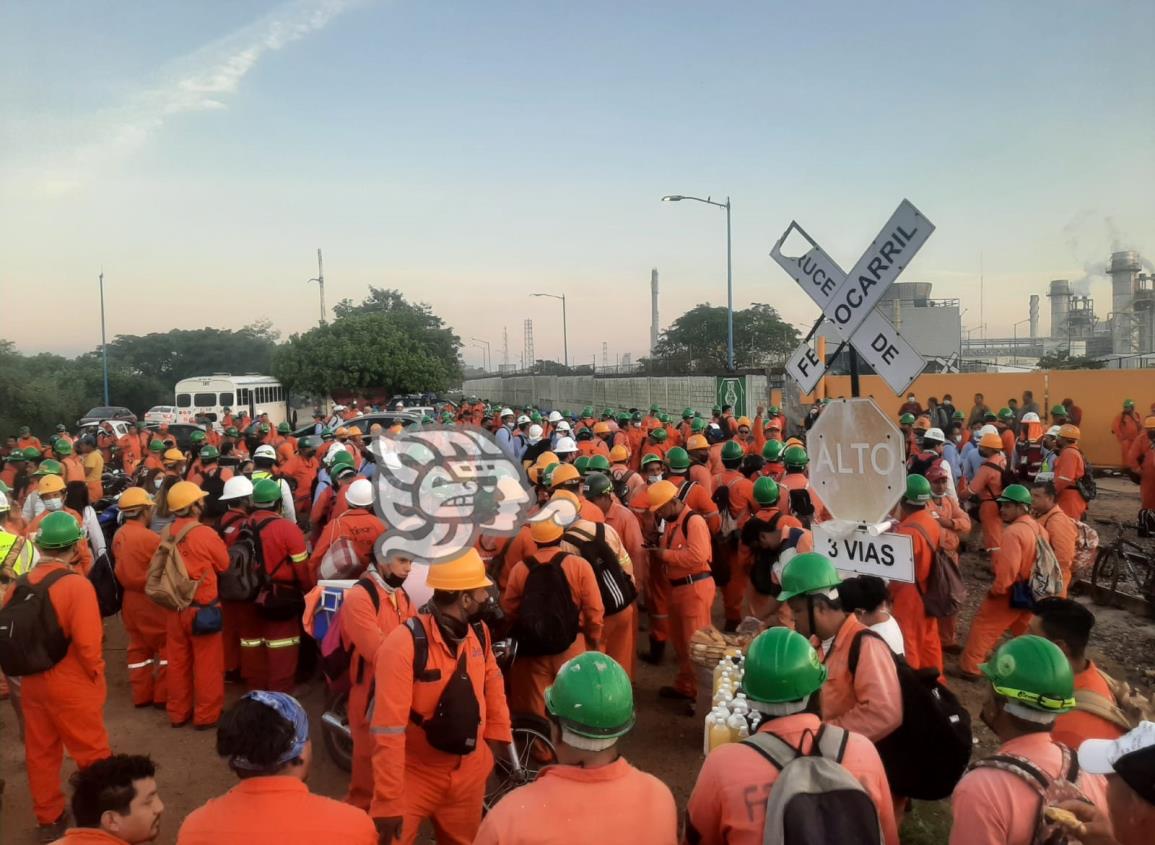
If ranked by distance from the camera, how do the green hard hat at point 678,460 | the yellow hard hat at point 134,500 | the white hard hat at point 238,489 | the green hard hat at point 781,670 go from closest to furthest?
the green hard hat at point 781,670, the yellow hard hat at point 134,500, the white hard hat at point 238,489, the green hard hat at point 678,460

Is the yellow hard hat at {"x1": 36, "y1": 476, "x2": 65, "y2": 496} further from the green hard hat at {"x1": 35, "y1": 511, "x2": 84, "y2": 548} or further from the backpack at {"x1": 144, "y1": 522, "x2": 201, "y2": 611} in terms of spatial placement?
the green hard hat at {"x1": 35, "y1": 511, "x2": 84, "y2": 548}

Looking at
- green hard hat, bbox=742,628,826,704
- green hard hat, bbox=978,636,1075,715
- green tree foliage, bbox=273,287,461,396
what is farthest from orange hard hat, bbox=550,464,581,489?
green tree foliage, bbox=273,287,461,396

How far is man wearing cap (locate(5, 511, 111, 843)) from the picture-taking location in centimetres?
448

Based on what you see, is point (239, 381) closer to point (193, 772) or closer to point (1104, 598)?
point (193, 772)

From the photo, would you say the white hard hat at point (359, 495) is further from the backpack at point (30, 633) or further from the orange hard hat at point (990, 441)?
the orange hard hat at point (990, 441)

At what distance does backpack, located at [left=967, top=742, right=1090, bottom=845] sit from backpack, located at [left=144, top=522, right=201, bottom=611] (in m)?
5.36

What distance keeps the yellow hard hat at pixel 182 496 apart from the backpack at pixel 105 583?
1.14m

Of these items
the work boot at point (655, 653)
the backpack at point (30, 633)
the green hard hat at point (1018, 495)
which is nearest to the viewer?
the backpack at point (30, 633)

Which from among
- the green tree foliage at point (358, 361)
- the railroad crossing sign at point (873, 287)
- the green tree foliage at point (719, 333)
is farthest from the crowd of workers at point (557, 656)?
the green tree foliage at point (719, 333)

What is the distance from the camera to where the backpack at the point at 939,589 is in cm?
582

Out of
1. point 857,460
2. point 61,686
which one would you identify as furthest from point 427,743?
point 61,686

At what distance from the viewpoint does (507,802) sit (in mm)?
2275

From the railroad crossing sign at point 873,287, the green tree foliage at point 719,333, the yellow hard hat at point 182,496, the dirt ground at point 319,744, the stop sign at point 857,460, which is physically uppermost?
the green tree foliage at point 719,333

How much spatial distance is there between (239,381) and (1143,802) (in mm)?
35725
